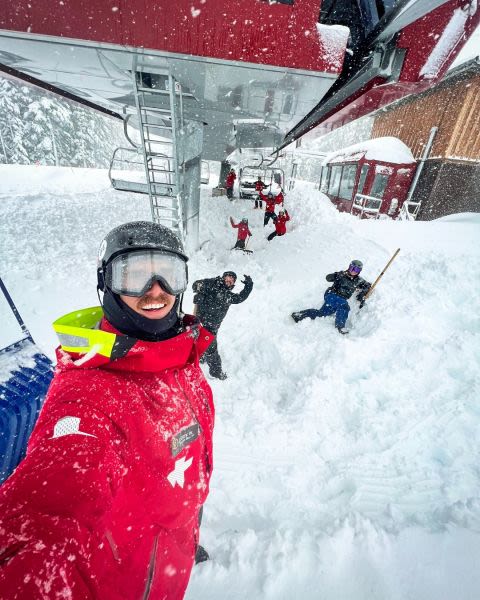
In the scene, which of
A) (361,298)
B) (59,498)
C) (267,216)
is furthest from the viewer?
(267,216)

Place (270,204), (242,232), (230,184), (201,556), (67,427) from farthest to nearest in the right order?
(230,184)
(270,204)
(242,232)
(201,556)
(67,427)

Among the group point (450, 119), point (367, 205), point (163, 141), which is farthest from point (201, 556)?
point (450, 119)

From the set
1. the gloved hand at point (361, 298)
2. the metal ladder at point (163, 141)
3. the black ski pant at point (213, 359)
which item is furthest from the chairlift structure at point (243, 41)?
the black ski pant at point (213, 359)

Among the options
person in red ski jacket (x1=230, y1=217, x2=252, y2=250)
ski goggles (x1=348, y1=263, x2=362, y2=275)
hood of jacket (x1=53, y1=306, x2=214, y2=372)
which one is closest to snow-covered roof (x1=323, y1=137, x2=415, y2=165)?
person in red ski jacket (x1=230, y1=217, x2=252, y2=250)

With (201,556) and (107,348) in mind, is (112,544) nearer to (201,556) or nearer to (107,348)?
(107,348)

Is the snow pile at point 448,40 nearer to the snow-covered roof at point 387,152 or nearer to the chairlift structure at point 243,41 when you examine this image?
the chairlift structure at point 243,41

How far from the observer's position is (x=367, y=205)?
15.7m


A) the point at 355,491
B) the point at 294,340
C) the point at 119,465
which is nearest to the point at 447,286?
the point at 294,340

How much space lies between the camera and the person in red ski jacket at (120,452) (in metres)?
0.78

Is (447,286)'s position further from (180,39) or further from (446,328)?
(180,39)

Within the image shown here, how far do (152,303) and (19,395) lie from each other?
140 cm

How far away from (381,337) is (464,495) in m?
2.54

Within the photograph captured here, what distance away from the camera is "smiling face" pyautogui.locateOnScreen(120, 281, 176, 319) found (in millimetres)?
1436

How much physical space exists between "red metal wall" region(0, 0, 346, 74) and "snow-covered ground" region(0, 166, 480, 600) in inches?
159
